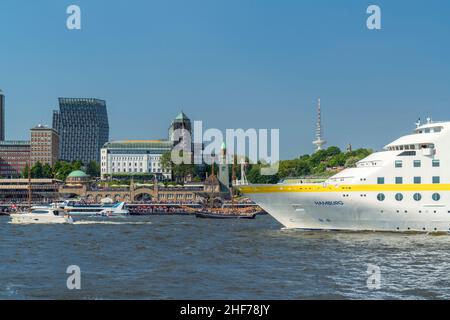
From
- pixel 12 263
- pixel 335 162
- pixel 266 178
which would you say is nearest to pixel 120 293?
pixel 12 263

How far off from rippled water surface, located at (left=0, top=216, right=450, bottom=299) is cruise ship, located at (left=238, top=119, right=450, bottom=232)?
1.45 meters

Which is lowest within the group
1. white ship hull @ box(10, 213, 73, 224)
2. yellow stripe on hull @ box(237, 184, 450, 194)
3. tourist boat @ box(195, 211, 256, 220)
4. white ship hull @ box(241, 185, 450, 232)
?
tourist boat @ box(195, 211, 256, 220)

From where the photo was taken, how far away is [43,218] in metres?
88.5

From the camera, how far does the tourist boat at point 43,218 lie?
288 feet

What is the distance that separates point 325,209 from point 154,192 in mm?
143497

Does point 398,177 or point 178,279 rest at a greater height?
point 398,177

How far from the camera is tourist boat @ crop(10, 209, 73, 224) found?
288ft

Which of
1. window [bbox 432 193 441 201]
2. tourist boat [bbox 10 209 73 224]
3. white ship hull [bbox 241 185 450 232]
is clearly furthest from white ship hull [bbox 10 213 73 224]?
window [bbox 432 193 441 201]

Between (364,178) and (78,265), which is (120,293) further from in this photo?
(364,178)

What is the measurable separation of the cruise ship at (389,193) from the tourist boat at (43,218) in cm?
3877

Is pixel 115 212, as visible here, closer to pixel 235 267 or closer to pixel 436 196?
pixel 436 196

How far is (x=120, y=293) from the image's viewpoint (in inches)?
1151

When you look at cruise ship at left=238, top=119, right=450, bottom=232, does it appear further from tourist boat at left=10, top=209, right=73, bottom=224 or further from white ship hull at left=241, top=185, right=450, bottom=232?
tourist boat at left=10, top=209, right=73, bottom=224

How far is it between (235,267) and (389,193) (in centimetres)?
2116
